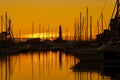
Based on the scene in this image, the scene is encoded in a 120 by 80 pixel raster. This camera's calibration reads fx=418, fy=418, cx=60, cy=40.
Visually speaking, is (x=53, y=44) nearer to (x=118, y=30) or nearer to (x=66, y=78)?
A: (x=118, y=30)

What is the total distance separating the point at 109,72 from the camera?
3975 centimetres

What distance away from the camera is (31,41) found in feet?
476

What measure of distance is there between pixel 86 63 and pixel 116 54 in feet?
34.4

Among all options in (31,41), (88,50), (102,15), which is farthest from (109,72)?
(31,41)

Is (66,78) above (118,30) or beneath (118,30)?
beneath

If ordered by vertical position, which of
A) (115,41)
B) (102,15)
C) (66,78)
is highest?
(102,15)

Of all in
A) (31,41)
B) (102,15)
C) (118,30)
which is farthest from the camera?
(31,41)

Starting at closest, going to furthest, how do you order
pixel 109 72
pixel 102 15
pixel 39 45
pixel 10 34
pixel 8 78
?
pixel 8 78
pixel 109 72
pixel 102 15
pixel 10 34
pixel 39 45

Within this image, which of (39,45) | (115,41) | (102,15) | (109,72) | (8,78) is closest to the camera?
(8,78)

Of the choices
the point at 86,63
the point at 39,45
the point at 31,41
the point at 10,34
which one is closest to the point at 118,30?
the point at 86,63

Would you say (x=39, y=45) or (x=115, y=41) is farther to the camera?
(x=39, y=45)

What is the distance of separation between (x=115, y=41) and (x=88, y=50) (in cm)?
1094

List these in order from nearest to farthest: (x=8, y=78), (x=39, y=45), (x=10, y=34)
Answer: (x=8, y=78)
(x=10, y=34)
(x=39, y=45)

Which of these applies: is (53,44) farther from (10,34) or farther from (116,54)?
(116,54)
